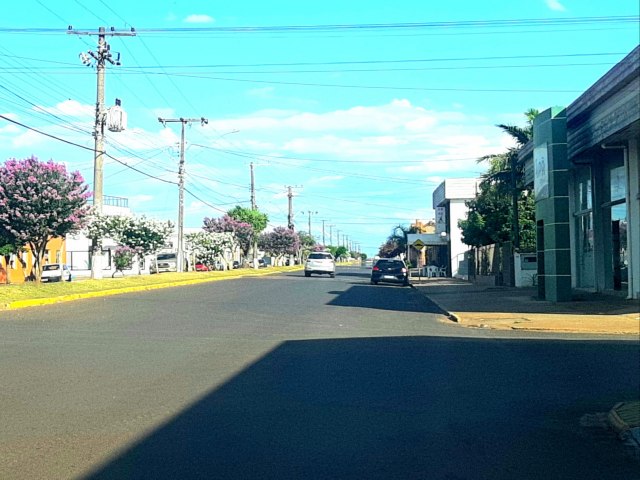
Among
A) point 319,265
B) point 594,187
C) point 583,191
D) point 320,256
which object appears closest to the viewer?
point 594,187

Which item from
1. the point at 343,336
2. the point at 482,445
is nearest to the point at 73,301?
the point at 343,336

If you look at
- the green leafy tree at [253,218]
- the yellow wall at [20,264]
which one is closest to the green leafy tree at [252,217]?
the green leafy tree at [253,218]

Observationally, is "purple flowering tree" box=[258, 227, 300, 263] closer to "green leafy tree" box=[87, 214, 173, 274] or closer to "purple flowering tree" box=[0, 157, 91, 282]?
"green leafy tree" box=[87, 214, 173, 274]

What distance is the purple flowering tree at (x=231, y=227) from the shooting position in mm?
73062

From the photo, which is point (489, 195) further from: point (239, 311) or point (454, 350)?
point (454, 350)

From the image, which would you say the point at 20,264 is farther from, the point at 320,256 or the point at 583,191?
the point at 583,191

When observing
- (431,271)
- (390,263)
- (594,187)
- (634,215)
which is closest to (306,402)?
(634,215)

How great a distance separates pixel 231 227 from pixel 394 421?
65.9 metres

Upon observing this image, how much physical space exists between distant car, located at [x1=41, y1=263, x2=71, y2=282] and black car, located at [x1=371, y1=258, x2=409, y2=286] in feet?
56.3

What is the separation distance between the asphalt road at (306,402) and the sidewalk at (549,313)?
1635 millimetres

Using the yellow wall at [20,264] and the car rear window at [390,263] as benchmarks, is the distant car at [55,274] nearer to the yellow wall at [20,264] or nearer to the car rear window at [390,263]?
the yellow wall at [20,264]

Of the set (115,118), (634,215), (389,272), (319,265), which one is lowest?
(389,272)

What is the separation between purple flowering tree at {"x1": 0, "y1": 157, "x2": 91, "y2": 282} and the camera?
2675 centimetres

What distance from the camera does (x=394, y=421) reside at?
25.9ft
